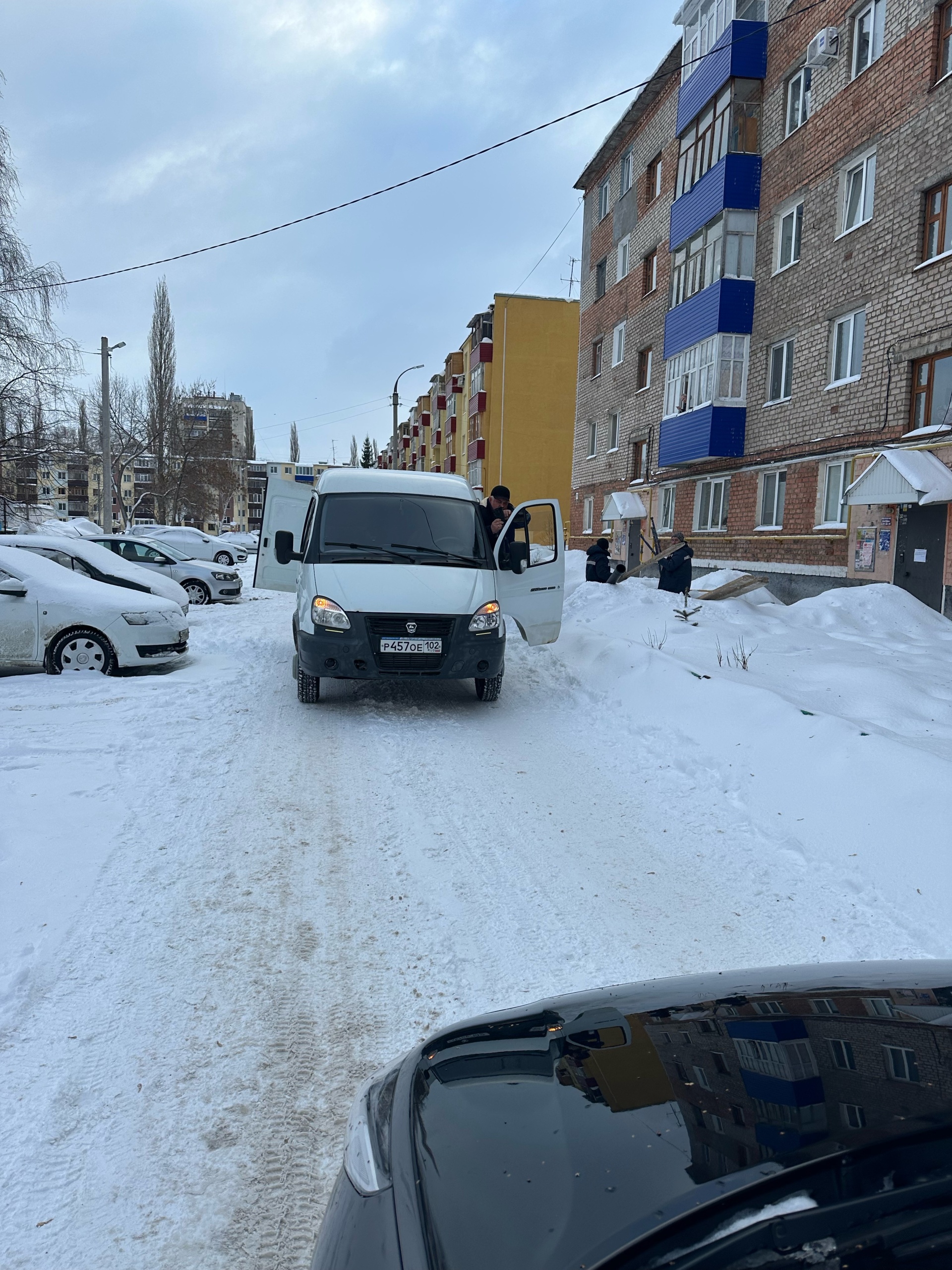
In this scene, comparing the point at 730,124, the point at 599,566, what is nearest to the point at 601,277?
the point at 730,124

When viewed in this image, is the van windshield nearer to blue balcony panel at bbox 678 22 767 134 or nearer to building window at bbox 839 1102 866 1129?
building window at bbox 839 1102 866 1129

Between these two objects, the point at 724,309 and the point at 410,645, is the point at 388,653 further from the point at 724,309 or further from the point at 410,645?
the point at 724,309

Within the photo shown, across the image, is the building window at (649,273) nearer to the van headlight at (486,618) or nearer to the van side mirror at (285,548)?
the van side mirror at (285,548)

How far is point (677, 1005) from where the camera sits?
1.82 m

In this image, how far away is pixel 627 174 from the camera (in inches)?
1135

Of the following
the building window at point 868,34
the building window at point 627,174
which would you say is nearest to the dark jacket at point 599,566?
the building window at point 868,34

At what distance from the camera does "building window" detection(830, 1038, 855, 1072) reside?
1.44 m

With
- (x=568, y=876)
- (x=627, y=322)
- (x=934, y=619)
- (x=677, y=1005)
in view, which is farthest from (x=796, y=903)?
(x=627, y=322)

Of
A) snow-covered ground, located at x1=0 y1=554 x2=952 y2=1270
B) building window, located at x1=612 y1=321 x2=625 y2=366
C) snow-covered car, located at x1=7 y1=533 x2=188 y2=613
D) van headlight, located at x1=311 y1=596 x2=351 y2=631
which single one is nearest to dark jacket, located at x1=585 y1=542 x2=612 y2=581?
snow-covered car, located at x1=7 y1=533 x2=188 y2=613

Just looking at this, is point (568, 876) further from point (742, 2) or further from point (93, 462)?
point (93, 462)

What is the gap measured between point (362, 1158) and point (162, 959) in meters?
2.01

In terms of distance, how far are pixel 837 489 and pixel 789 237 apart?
6504 mm

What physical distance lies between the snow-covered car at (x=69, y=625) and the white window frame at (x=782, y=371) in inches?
586

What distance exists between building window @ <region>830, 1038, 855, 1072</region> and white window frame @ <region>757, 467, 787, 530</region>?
18.3 meters
